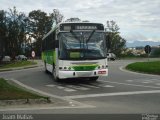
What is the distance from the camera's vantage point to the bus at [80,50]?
22984mm

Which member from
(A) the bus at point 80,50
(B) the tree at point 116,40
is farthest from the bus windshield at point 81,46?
(B) the tree at point 116,40

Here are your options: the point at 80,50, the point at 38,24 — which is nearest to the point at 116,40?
the point at 38,24

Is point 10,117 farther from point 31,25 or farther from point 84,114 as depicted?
point 31,25

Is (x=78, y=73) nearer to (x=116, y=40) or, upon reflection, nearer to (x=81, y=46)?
(x=81, y=46)

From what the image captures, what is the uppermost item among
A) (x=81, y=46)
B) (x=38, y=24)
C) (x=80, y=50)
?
(x=38, y=24)

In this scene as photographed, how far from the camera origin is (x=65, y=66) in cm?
2302

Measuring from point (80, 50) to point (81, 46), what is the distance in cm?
22

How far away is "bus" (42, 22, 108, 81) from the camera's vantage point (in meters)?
23.0

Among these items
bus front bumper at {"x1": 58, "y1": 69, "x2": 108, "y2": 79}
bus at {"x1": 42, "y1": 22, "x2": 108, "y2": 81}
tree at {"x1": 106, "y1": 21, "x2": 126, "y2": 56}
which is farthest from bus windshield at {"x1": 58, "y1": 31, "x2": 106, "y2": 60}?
tree at {"x1": 106, "y1": 21, "x2": 126, "y2": 56}

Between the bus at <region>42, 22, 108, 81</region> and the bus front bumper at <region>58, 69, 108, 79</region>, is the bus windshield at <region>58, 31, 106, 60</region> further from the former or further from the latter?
the bus front bumper at <region>58, 69, 108, 79</region>

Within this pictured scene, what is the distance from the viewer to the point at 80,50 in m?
23.1

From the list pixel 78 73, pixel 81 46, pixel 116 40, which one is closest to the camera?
pixel 78 73

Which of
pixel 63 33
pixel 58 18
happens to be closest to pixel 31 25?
pixel 58 18

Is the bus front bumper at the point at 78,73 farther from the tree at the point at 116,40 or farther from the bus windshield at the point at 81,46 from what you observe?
the tree at the point at 116,40
